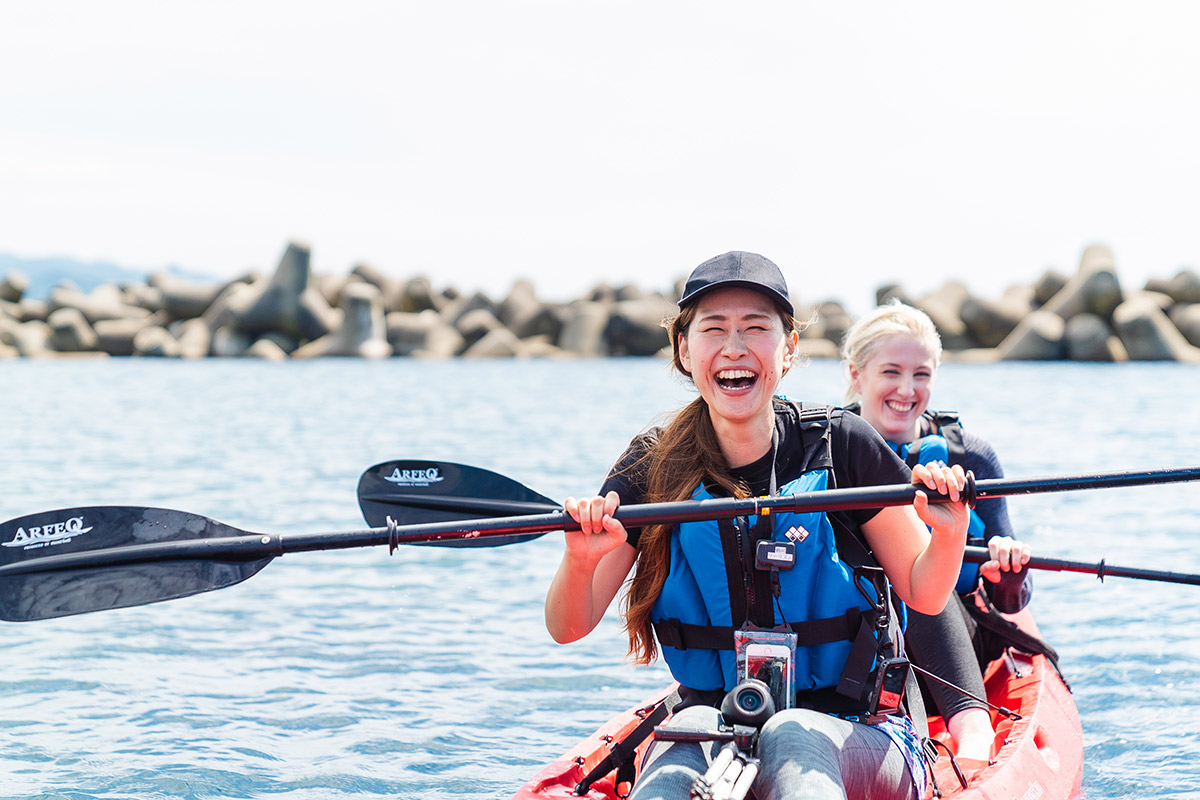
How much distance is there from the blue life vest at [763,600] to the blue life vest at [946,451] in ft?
4.23

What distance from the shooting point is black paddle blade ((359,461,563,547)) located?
331 centimetres

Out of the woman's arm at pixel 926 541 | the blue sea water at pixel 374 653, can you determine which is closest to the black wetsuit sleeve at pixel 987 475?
the blue sea water at pixel 374 653

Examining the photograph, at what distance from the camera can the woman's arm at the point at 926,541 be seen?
230cm

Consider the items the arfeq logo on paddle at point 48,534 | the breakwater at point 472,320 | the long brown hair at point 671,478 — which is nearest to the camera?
the long brown hair at point 671,478

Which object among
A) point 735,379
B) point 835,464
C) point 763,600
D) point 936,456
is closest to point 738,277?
point 735,379

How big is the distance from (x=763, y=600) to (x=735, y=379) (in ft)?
1.57

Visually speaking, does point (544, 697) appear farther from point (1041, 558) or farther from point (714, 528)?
point (714, 528)

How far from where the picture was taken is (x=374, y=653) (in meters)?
5.57

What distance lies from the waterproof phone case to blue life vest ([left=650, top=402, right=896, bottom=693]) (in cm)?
4

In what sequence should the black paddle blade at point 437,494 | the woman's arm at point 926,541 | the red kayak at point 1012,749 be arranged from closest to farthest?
the woman's arm at point 926,541
the red kayak at point 1012,749
the black paddle blade at point 437,494

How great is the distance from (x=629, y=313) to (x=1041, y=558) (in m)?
26.8

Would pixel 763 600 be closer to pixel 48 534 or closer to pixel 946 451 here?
pixel 946 451

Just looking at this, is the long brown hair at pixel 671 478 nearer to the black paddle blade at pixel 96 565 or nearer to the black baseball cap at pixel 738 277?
the black baseball cap at pixel 738 277

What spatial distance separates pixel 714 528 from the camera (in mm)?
2492
